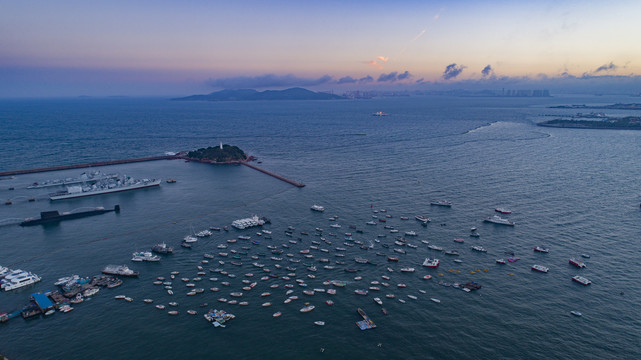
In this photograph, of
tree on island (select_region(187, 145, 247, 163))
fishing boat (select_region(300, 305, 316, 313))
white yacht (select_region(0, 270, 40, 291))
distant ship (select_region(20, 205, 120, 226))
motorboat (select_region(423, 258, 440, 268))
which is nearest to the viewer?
fishing boat (select_region(300, 305, 316, 313))

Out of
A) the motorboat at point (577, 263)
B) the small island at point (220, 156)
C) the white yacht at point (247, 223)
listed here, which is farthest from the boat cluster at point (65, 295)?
the small island at point (220, 156)

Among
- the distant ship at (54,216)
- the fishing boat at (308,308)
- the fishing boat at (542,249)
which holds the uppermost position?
the distant ship at (54,216)

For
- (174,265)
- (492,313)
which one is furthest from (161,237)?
(492,313)

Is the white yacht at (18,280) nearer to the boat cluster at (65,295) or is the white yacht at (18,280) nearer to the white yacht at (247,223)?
the boat cluster at (65,295)

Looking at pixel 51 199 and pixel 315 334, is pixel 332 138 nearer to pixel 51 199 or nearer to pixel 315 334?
pixel 51 199

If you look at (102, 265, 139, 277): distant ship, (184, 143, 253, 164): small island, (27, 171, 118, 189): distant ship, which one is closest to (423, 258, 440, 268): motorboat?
(102, 265, 139, 277): distant ship

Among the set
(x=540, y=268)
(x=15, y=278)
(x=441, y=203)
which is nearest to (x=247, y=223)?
(x=15, y=278)

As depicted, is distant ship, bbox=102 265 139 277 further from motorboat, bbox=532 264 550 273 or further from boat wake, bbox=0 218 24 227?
motorboat, bbox=532 264 550 273
